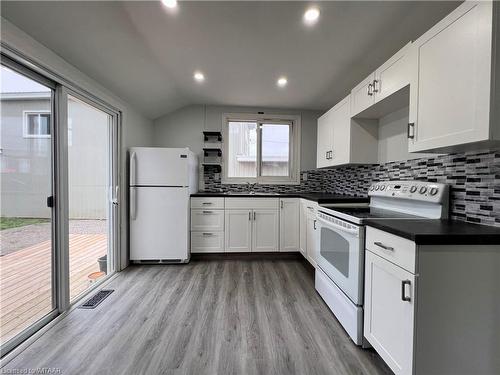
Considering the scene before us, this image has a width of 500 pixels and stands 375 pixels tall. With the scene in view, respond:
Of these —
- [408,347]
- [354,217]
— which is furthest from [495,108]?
[408,347]

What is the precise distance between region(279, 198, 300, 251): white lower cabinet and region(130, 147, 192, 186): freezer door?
1429mm

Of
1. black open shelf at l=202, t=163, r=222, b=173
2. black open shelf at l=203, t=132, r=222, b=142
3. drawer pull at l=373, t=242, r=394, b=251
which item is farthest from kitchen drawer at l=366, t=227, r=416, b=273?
black open shelf at l=203, t=132, r=222, b=142

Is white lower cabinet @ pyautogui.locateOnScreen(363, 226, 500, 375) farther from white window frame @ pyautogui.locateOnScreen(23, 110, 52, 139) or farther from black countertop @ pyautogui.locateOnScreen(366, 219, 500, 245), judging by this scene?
white window frame @ pyautogui.locateOnScreen(23, 110, 52, 139)

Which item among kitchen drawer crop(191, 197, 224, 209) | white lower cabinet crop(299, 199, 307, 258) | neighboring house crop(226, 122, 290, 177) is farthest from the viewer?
neighboring house crop(226, 122, 290, 177)

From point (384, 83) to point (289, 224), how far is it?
2.05 meters

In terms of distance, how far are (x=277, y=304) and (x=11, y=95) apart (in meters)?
2.51

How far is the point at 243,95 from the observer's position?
129 inches

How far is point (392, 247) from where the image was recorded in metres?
1.26

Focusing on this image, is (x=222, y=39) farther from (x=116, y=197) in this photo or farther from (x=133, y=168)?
(x=116, y=197)

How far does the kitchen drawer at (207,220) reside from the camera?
10.6 ft

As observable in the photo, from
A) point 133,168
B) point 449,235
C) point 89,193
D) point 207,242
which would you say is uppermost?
point 133,168

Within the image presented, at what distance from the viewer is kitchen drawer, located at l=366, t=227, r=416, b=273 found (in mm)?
1131

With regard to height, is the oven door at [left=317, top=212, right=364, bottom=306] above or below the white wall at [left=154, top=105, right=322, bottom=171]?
below

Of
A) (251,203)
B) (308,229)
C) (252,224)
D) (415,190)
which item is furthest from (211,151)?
(415,190)
